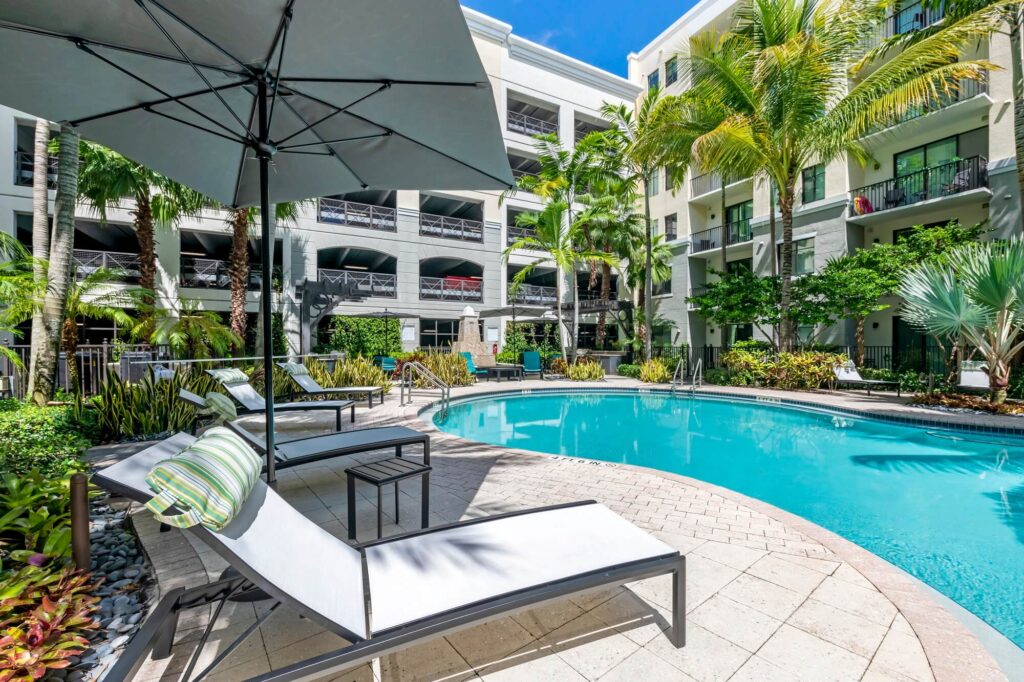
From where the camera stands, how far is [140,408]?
6207 millimetres

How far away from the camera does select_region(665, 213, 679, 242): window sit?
23.5 meters

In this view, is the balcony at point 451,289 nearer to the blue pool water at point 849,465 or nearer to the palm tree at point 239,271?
the palm tree at point 239,271

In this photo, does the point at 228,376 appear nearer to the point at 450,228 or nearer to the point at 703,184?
the point at 450,228

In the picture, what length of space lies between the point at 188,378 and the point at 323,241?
42.2ft

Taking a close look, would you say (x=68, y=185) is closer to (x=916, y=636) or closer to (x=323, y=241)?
(x=916, y=636)

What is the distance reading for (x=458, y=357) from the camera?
1507 cm

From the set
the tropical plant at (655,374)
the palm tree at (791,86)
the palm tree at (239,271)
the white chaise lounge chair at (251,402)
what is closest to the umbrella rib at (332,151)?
the white chaise lounge chair at (251,402)

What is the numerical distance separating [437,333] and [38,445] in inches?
695

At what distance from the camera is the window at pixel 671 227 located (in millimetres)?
23469

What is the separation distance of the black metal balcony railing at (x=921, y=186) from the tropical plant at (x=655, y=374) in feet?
27.8

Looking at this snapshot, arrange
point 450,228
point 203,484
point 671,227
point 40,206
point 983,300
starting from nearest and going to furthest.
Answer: point 203,484 → point 40,206 → point 983,300 → point 450,228 → point 671,227

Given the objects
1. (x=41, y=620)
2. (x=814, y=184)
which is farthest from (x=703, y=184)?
(x=41, y=620)

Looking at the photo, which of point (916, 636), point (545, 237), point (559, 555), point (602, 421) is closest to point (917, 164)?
point (545, 237)

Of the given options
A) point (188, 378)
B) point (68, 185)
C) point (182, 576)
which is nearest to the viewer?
point (182, 576)
